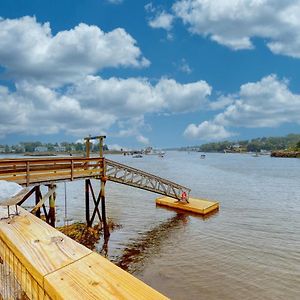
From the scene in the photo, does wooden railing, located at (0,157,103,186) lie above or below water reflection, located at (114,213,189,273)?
above

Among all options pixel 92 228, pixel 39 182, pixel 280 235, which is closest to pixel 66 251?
pixel 39 182

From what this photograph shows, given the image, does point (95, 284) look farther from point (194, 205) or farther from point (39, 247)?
point (194, 205)

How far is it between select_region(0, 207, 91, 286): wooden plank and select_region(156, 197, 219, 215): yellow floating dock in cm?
1924

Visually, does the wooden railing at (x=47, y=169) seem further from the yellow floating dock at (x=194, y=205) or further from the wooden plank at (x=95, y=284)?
the wooden plank at (x=95, y=284)

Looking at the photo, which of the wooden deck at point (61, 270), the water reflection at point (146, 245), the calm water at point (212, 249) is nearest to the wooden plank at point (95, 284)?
the wooden deck at point (61, 270)

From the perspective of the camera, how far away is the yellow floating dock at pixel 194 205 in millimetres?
21094

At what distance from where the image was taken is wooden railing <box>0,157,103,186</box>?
12.1 meters

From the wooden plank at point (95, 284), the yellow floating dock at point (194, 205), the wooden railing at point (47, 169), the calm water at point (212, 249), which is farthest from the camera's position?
the yellow floating dock at point (194, 205)

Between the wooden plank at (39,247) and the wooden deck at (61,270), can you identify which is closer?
the wooden deck at (61,270)

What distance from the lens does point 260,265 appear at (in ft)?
39.9

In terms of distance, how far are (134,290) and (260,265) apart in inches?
490

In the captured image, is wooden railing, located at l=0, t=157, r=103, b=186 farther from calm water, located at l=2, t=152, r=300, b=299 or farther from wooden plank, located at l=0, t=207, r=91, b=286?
wooden plank, located at l=0, t=207, r=91, b=286

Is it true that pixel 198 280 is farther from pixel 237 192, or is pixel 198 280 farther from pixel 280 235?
pixel 237 192

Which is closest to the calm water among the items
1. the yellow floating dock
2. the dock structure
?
the yellow floating dock
